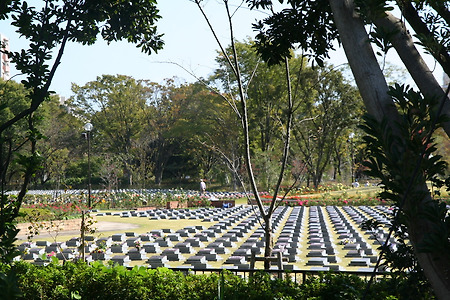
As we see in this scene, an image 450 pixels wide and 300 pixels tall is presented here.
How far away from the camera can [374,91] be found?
2.72m

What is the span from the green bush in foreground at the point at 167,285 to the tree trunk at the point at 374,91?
2.78 metres

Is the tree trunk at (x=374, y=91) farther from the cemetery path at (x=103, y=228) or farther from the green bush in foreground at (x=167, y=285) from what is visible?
the cemetery path at (x=103, y=228)

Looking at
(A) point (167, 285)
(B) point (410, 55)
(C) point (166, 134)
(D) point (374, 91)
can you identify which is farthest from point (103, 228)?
(C) point (166, 134)

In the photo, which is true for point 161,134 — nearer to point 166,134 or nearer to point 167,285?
point 166,134

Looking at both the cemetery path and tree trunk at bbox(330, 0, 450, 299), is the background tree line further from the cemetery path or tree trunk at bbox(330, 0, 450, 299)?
tree trunk at bbox(330, 0, 450, 299)

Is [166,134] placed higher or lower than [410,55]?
higher

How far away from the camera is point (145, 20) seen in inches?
275

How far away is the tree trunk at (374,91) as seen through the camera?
Answer: 8.12ft

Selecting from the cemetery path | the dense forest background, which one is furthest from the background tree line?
the cemetery path

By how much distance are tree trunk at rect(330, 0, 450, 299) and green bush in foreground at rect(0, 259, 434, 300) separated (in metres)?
2.78

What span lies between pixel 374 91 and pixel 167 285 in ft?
13.4

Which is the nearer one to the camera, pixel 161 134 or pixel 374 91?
pixel 374 91

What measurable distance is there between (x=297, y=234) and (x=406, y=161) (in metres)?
14.8

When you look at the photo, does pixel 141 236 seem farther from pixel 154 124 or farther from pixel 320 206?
pixel 154 124
